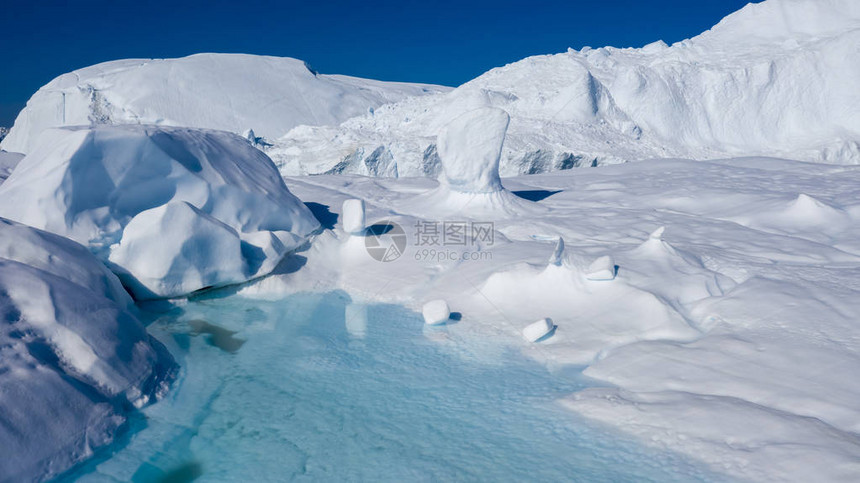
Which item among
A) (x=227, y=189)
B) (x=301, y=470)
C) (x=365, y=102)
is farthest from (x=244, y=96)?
(x=301, y=470)

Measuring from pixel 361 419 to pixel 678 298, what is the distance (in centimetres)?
311

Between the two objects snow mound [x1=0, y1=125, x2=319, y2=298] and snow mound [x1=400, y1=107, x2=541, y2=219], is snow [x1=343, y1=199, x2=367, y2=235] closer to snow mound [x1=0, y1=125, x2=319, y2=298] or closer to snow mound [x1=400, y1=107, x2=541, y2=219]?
snow mound [x1=0, y1=125, x2=319, y2=298]

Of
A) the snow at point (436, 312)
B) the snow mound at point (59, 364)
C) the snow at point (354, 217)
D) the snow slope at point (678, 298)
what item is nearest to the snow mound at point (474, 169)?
the snow slope at point (678, 298)

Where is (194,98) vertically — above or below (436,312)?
above

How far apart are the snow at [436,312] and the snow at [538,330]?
0.79 m

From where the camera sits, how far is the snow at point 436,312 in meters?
5.14

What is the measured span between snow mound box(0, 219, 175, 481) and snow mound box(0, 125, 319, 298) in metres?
0.95

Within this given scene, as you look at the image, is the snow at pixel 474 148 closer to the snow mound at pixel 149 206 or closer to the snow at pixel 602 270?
the snow mound at pixel 149 206

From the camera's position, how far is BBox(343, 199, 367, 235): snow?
6.89m

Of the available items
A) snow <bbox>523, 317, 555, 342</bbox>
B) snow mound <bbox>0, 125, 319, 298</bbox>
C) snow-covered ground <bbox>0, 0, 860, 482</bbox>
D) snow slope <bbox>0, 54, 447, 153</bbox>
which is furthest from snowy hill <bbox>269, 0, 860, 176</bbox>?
snow <bbox>523, 317, 555, 342</bbox>

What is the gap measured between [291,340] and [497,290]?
2.04 meters

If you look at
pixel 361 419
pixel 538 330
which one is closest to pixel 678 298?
pixel 538 330

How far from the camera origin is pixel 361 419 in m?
3.68

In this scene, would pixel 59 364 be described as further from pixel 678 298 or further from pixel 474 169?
pixel 474 169
